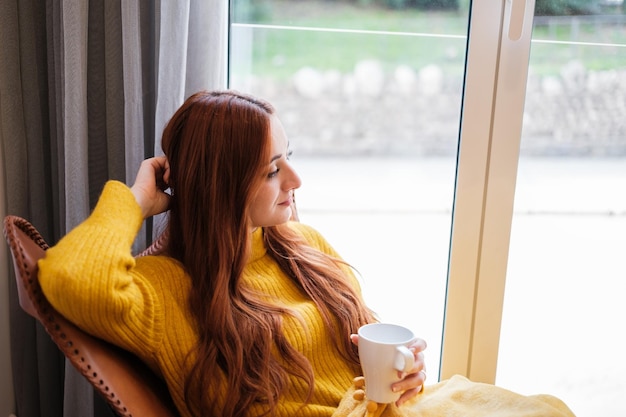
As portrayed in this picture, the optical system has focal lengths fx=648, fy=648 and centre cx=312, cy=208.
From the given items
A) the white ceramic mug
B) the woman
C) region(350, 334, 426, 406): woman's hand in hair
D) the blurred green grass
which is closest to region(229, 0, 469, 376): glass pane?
the blurred green grass

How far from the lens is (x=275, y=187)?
1.33 metres

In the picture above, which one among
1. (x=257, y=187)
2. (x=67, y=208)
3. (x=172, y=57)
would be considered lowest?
(x=67, y=208)

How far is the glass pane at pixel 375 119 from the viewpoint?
1706 millimetres

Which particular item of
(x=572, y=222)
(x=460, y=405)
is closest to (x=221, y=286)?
(x=460, y=405)

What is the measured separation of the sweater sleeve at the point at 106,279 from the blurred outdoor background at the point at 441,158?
681 mm

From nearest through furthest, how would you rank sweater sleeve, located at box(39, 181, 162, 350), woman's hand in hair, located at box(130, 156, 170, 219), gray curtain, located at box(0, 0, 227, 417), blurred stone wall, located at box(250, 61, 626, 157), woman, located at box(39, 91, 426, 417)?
sweater sleeve, located at box(39, 181, 162, 350) → woman, located at box(39, 91, 426, 417) → woman's hand in hair, located at box(130, 156, 170, 219) → gray curtain, located at box(0, 0, 227, 417) → blurred stone wall, located at box(250, 61, 626, 157)

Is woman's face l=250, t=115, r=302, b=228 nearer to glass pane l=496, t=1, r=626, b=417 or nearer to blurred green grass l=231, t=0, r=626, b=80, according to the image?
blurred green grass l=231, t=0, r=626, b=80

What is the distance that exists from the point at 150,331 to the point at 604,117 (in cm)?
133

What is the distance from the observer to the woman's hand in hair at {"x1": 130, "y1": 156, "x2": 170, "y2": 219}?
1.27 metres

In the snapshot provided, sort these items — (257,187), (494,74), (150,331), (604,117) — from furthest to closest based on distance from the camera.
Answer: (604,117) → (494,74) → (257,187) → (150,331)

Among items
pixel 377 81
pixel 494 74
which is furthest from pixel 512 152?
pixel 377 81

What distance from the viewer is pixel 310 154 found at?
1816mm

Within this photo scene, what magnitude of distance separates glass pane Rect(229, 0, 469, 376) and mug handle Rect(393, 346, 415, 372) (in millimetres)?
814

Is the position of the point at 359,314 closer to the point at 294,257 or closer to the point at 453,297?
the point at 294,257
